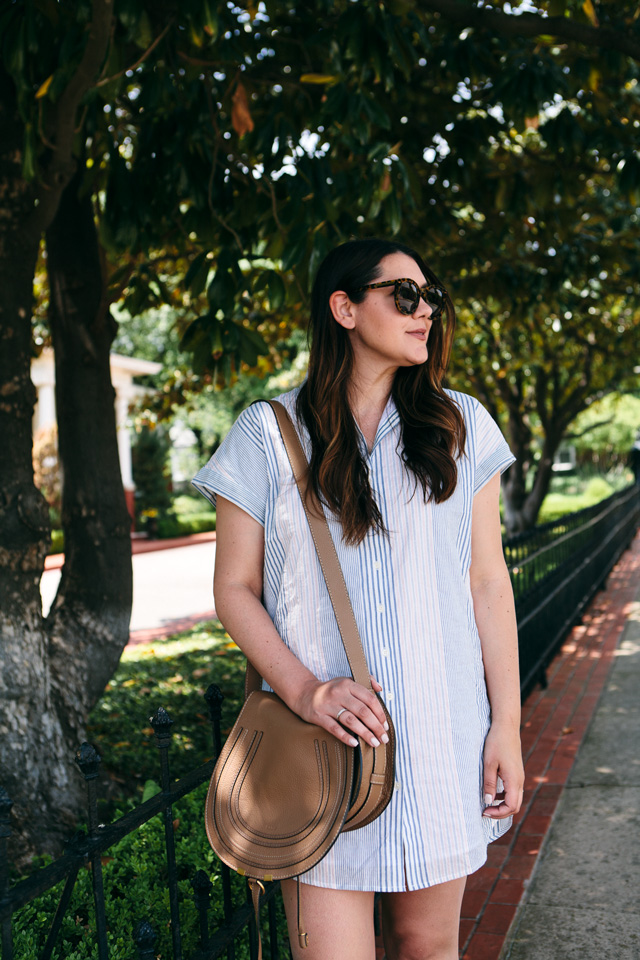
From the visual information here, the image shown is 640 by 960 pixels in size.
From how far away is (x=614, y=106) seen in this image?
18.9ft

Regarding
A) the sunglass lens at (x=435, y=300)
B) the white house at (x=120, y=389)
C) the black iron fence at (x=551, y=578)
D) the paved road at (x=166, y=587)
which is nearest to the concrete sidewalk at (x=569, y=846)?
the black iron fence at (x=551, y=578)

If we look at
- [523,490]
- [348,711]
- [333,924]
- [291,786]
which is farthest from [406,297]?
[523,490]

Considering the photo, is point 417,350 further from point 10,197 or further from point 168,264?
point 168,264

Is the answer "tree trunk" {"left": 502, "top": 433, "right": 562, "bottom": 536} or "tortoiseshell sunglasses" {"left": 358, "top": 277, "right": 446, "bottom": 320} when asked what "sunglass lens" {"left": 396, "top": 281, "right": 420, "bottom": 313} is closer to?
"tortoiseshell sunglasses" {"left": 358, "top": 277, "right": 446, "bottom": 320}

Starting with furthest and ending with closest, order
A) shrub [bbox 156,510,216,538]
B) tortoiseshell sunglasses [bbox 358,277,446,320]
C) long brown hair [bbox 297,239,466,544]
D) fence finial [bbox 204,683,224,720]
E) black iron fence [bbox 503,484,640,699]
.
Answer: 1. shrub [bbox 156,510,216,538]
2. black iron fence [bbox 503,484,640,699]
3. fence finial [bbox 204,683,224,720]
4. tortoiseshell sunglasses [bbox 358,277,446,320]
5. long brown hair [bbox 297,239,466,544]

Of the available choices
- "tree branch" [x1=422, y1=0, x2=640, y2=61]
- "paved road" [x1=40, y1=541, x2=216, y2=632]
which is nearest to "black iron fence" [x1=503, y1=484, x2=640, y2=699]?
"tree branch" [x1=422, y1=0, x2=640, y2=61]

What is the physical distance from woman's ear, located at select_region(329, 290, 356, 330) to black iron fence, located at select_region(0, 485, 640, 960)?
104 centimetres

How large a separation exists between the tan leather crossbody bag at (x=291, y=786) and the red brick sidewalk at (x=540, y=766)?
1777 mm

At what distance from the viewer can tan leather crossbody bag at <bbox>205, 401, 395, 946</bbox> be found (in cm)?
158

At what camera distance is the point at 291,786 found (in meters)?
1.62

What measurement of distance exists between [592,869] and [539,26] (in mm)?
3692

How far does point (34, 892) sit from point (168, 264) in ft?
23.3

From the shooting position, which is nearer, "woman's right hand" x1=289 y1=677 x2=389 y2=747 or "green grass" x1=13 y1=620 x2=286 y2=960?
"woman's right hand" x1=289 y1=677 x2=389 y2=747

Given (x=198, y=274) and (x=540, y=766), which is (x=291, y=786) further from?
(x=540, y=766)
